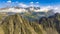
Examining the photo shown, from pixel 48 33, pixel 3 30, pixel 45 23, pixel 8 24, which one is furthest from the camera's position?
pixel 45 23

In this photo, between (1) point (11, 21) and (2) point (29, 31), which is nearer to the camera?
(1) point (11, 21)

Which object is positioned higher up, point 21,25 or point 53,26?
point 21,25

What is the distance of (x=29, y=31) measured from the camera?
80500 millimetres

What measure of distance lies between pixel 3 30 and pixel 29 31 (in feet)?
52.1

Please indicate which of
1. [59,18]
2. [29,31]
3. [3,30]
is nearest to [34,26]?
[29,31]

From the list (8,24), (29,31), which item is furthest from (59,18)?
(8,24)

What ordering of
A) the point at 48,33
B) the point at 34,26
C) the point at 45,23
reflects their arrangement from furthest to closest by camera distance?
1. the point at 45,23
2. the point at 48,33
3. the point at 34,26

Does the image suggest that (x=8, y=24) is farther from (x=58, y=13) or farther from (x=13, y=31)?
(x=58, y=13)

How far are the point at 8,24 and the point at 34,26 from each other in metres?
21.5

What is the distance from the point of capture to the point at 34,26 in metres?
92.1

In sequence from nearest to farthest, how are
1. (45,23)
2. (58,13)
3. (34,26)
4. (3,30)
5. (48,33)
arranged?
(3,30) < (34,26) < (48,33) < (45,23) < (58,13)

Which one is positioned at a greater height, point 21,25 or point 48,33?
point 21,25

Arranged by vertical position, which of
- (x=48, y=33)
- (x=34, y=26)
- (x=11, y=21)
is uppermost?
(x=11, y=21)

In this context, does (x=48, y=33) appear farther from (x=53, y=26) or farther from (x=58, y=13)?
(x=58, y=13)
